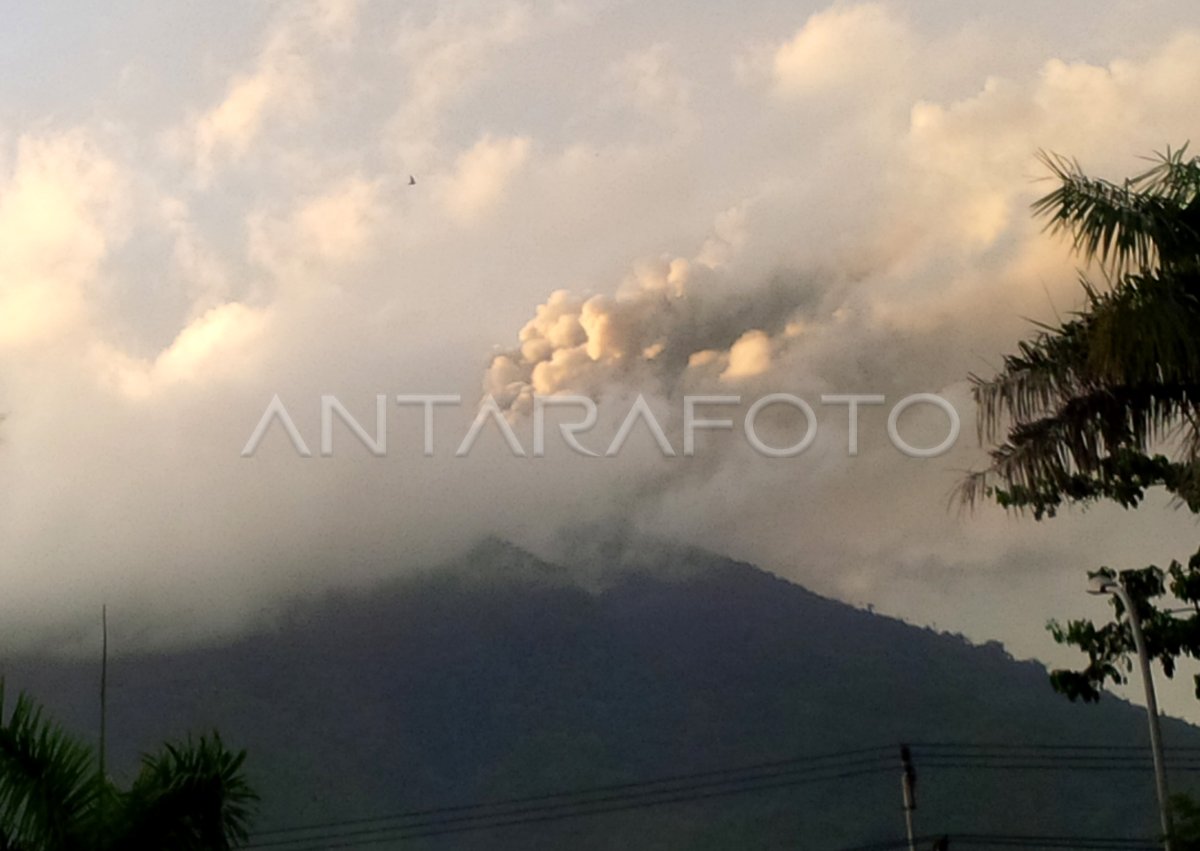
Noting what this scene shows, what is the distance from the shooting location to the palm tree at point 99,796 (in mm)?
8031

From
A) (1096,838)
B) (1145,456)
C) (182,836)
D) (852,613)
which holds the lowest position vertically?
(1096,838)

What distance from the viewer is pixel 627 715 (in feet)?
411

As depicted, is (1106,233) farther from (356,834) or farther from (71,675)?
(71,675)

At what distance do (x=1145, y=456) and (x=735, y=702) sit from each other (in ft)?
383

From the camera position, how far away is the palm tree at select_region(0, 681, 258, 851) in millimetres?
8031

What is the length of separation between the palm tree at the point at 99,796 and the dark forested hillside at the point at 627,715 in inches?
3693

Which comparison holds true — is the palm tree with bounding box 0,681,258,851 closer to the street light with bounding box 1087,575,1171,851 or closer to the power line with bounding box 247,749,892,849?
the street light with bounding box 1087,575,1171,851

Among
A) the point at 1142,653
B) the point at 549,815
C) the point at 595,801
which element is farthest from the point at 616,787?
the point at 1142,653

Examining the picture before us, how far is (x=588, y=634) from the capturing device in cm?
14325

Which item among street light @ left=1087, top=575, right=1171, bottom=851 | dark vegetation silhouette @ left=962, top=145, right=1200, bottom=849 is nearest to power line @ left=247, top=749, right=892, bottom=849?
street light @ left=1087, top=575, right=1171, bottom=851

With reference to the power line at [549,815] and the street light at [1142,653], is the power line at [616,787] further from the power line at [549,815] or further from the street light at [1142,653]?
the street light at [1142,653]

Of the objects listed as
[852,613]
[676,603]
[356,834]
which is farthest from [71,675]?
[852,613]

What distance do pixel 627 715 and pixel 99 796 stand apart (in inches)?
4700

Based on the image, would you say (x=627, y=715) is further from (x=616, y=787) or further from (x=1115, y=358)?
(x=1115, y=358)
